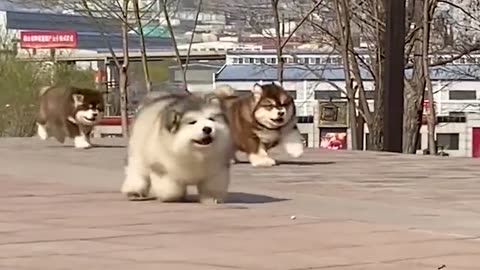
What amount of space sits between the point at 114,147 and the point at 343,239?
9153 millimetres

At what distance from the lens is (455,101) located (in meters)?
32.5

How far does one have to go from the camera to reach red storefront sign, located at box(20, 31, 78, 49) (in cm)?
3347

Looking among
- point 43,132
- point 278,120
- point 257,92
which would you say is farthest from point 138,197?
point 43,132

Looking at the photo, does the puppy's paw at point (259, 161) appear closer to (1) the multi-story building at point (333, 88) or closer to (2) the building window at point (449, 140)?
(1) the multi-story building at point (333, 88)

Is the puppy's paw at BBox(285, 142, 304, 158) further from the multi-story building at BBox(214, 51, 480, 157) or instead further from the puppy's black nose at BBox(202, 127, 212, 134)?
the multi-story building at BBox(214, 51, 480, 157)

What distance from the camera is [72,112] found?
1480cm

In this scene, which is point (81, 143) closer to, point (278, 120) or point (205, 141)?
point (278, 120)

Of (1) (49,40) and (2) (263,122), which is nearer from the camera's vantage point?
(2) (263,122)

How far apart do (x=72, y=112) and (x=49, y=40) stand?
66.7ft

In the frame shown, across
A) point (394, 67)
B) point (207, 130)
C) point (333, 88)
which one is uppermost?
Answer: point (394, 67)

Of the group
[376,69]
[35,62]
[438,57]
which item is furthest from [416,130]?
[35,62]

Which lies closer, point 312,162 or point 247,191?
point 247,191

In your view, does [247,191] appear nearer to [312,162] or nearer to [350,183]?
[350,183]

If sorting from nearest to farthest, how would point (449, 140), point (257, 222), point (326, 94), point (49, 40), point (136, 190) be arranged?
point (257, 222) → point (136, 190) → point (449, 140) → point (326, 94) → point (49, 40)
